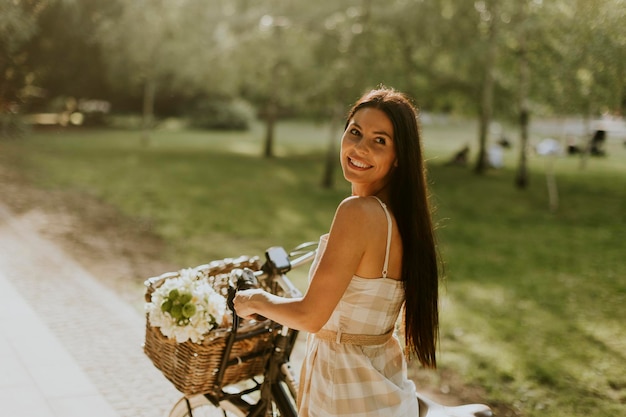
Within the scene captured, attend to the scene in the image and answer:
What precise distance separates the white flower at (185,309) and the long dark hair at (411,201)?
82 cm

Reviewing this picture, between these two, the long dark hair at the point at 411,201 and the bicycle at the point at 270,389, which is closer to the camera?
the long dark hair at the point at 411,201

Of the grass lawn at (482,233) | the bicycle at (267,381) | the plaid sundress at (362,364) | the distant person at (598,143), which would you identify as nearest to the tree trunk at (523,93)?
the grass lawn at (482,233)

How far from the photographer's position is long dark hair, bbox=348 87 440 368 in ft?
7.04

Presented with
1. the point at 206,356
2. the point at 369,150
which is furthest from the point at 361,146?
the point at 206,356

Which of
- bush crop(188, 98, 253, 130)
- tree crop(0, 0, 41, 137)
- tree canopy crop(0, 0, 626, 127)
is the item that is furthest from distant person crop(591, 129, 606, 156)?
tree crop(0, 0, 41, 137)

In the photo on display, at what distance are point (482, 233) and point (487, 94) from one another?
8230 mm

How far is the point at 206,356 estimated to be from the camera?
98.7 inches

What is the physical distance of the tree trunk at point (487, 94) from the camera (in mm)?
17641

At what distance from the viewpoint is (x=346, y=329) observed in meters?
2.23

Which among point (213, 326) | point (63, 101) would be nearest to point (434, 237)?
point (213, 326)

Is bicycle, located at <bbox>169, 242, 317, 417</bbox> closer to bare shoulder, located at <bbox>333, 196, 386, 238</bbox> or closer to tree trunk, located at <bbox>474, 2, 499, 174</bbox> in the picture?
bare shoulder, located at <bbox>333, 196, 386, 238</bbox>

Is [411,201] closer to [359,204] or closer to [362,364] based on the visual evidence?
[359,204]

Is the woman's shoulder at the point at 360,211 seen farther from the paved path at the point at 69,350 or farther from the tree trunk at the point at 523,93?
the tree trunk at the point at 523,93

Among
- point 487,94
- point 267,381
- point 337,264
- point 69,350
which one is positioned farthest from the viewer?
point 487,94
